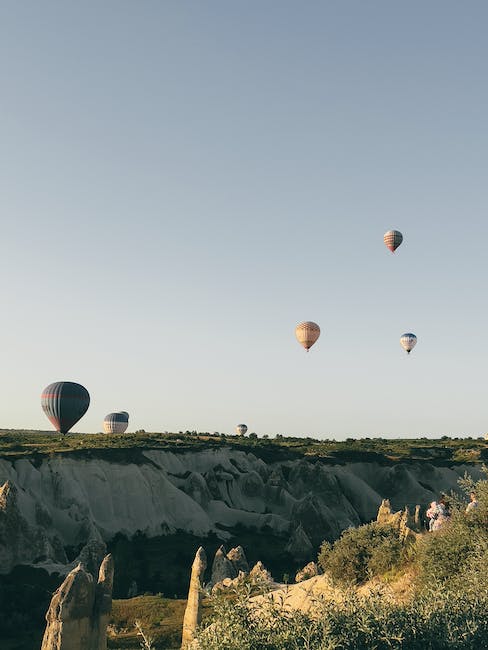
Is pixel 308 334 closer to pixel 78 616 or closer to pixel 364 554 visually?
pixel 364 554

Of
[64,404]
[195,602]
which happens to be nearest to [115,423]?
[64,404]

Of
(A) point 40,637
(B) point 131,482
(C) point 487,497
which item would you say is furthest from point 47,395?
(C) point 487,497

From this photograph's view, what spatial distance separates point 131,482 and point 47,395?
26799 mm

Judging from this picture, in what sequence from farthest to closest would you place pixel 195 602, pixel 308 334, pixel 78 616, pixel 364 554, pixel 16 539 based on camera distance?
1. pixel 308 334
2. pixel 16 539
3. pixel 364 554
4. pixel 195 602
5. pixel 78 616

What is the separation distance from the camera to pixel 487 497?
74.0 feet

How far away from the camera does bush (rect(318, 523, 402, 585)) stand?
89.3ft

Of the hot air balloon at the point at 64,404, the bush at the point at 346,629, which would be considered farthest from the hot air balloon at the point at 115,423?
the bush at the point at 346,629

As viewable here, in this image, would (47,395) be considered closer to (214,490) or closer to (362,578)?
(214,490)

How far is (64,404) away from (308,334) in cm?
3939

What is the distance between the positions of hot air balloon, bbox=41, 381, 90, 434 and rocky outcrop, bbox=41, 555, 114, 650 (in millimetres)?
71558

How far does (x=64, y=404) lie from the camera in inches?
3597

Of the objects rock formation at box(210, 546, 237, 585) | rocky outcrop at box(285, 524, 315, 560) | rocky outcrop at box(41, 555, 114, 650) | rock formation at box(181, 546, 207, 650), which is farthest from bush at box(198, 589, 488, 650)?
rocky outcrop at box(285, 524, 315, 560)

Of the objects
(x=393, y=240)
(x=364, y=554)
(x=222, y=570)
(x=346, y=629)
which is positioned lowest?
(x=222, y=570)

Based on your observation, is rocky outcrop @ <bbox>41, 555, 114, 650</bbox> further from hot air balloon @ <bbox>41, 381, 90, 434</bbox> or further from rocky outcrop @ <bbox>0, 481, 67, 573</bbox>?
hot air balloon @ <bbox>41, 381, 90, 434</bbox>
